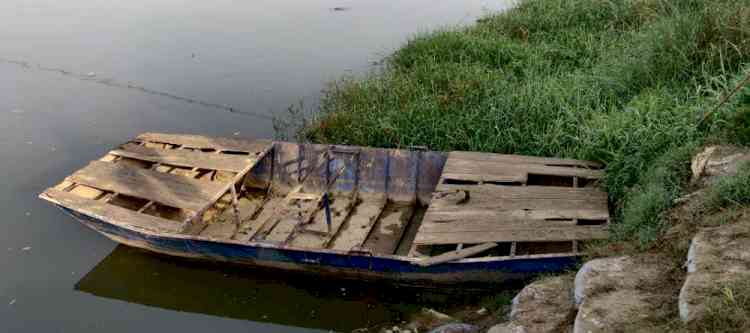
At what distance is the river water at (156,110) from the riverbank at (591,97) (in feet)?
4.81

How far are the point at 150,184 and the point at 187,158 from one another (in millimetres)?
599

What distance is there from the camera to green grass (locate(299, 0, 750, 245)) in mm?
5570

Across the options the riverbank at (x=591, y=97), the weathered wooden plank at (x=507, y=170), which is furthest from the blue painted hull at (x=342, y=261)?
the weathered wooden plank at (x=507, y=170)

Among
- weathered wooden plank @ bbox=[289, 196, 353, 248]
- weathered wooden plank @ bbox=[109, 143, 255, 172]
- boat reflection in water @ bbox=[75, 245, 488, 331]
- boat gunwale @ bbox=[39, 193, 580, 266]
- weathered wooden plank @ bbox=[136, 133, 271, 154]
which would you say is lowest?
boat reflection in water @ bbox=[75, 245, 488, 331]

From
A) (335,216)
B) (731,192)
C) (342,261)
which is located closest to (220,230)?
(335,216)

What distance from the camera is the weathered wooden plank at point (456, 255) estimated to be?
4977mm

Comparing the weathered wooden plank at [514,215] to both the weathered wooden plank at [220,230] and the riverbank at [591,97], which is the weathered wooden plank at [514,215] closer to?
the riverbank at [591,97]

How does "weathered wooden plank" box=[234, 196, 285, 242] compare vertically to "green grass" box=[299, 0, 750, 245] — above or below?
below

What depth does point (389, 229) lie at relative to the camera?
620cm

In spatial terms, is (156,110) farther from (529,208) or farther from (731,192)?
(731,192)

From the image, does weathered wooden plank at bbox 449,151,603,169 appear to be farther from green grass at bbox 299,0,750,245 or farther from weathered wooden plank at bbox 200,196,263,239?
weathered wooden plank at bbox 200,196,263,239

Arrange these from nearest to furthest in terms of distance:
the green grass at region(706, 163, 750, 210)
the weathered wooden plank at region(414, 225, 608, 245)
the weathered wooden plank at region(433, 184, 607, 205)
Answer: the green grass at region(706, 163, 750, 210)
the weathered wooden plank at region(414, 225, 608, 245)
the weathered wooden plank at region(433, 184, 607, 205)

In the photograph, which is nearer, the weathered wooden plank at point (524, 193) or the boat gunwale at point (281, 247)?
the boat gunwale at point (281, 247)

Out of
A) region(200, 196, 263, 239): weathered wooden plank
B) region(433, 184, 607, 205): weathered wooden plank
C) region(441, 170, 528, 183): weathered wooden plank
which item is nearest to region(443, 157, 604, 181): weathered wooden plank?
region(441, 170, 528, 183): weathered wooden plank
